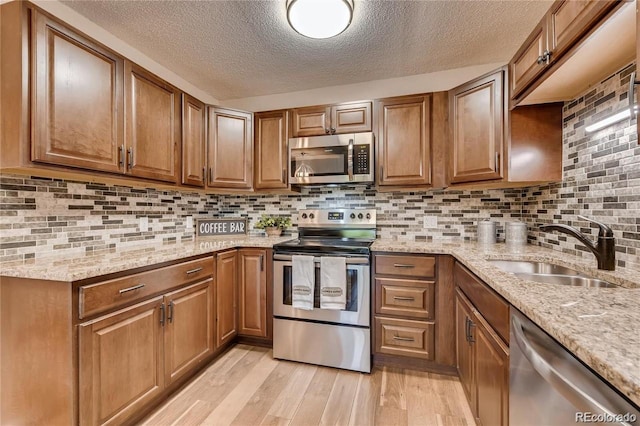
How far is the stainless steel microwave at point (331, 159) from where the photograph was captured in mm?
2357

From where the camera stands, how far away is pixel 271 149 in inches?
103

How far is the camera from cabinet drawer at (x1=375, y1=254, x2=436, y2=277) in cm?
198

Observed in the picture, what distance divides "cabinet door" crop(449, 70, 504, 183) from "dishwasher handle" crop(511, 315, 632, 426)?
4.20 feet

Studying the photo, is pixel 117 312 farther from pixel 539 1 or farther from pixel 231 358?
pixel 539 1

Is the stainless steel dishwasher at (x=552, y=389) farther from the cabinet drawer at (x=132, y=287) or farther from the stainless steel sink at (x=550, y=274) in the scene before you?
the cabinet drawer at (x=132, y=287)

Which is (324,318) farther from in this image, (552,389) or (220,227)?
(552,389)

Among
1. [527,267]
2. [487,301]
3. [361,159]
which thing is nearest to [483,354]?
[487,301]

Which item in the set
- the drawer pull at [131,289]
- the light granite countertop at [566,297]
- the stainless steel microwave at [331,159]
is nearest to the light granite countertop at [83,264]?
the light granite countertop at [566,297]

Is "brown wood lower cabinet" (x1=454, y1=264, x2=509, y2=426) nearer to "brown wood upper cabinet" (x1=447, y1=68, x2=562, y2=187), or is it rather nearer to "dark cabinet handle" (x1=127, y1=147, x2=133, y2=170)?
"brown wood upper cabinet" (x1=447, y1=68, x2=562, y2=187)

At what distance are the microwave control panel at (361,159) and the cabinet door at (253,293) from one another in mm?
1039

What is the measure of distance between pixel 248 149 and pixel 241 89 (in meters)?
0.73

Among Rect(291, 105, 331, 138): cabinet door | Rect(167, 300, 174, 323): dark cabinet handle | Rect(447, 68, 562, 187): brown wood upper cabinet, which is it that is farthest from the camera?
Rect(291, 105, 331, 138): cabinet door

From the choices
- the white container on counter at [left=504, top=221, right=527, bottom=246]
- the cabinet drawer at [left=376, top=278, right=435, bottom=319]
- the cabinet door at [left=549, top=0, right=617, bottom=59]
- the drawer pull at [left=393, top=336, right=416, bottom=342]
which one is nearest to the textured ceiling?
the cabinet door at [left=549, top=0, right=617, bottom=59]

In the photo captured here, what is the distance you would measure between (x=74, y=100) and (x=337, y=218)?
6.56 ft
